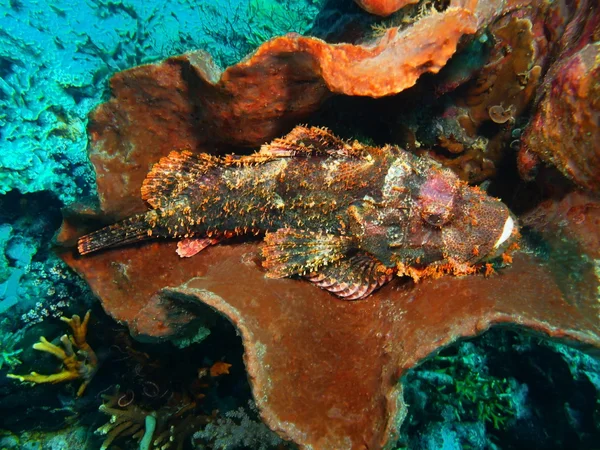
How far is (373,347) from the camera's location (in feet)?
10.3

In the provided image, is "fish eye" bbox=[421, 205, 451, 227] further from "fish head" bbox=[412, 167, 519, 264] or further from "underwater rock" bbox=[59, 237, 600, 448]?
"underwater rock" bbox=[59, 237, 600, 448]

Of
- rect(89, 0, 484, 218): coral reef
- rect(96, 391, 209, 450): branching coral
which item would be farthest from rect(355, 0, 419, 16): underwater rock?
rect(96, 391, 209, 450): branching coral

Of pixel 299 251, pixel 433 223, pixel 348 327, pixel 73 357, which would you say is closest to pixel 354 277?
pixel 348 327

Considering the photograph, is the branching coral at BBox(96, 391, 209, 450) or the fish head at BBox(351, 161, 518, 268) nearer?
the fish head at BBox(351, 161, 518, 268)

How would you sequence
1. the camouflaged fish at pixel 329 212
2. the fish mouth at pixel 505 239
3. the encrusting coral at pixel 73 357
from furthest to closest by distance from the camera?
the encrusting coral at pixel 73 357, the camouflaged fish at pixel 329 212, the fish mouth at pixel 505 239

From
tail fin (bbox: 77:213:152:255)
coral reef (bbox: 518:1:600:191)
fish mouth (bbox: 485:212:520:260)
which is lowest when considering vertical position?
fish mouth (bbox: 485:212:520:260)

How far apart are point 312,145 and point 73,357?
4313 millimetres

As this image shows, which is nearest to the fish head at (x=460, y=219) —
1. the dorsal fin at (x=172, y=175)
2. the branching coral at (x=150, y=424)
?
the dorsal fin at (x=172, y=175)

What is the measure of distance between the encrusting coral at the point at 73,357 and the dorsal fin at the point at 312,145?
11.7 feet

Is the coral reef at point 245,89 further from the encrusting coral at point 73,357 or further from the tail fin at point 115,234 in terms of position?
the encrusting coral at point 73,357

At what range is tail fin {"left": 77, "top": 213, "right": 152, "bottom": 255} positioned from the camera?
14.4ft

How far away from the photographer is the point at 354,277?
12.0 feet

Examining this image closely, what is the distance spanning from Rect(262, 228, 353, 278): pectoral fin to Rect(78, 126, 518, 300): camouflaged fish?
0.4 inches

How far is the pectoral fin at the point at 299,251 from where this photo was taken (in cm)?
363
